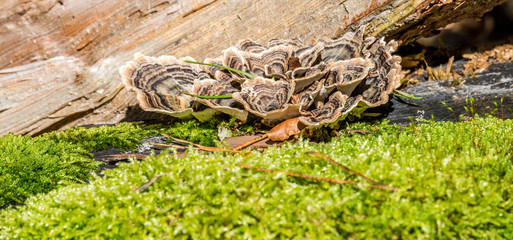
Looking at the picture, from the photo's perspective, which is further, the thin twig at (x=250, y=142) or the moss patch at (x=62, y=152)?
the thin twig at (x=250, y=142)

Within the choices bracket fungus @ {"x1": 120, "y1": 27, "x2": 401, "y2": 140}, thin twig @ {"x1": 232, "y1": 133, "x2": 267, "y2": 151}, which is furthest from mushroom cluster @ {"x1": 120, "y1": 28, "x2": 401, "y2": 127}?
thin twig @ {"x1": 232, "y1": 133, "x2": 267, "y2": 151}

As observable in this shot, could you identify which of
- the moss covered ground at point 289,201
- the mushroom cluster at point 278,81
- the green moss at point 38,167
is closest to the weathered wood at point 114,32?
the mushroom cluster at point 278,81

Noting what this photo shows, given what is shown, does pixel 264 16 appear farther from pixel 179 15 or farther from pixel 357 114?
pixel 357 114

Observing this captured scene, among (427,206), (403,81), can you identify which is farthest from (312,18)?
(427,206)

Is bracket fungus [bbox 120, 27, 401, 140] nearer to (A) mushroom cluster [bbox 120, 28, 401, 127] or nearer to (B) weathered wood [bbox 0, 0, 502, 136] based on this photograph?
(A) mushroom cluster [bbox 120, 28, 401, 127]

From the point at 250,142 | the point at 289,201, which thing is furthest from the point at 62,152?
the point at 289,201

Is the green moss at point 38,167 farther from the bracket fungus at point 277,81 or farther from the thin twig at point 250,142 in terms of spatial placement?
the thin twig at point 250,142

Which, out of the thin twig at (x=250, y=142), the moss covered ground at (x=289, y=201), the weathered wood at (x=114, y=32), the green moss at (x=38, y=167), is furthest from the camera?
the weathered wood at (x=114, y=32)
